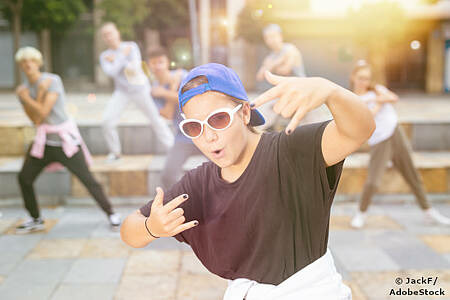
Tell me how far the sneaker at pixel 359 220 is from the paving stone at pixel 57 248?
3046 millimetres

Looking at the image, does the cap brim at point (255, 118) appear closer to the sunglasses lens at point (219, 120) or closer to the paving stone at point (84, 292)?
the sunglasses lens at point (219, 120)

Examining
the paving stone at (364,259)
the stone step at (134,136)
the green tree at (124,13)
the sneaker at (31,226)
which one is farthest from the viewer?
the green tree at (124,13)

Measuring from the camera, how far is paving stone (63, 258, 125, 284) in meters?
4.19

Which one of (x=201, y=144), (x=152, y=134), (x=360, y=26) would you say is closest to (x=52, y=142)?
(x=152, y=134)

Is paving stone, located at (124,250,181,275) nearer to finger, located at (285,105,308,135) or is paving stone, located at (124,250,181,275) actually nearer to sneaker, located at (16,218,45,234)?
sneaker, located at (16,218,45,234)

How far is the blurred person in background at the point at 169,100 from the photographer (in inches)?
193

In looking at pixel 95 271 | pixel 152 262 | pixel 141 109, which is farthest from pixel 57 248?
pixel 141 109

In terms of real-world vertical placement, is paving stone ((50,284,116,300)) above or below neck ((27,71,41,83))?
below

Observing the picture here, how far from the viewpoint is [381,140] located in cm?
521

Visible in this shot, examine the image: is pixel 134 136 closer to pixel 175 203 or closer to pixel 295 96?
pixel 175 203

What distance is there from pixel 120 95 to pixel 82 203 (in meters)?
1.66

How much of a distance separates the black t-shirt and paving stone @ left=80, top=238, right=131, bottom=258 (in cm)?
333

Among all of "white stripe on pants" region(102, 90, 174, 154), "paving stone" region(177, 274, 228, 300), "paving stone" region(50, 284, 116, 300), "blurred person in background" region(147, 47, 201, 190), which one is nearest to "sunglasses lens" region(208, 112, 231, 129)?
"paving stone" region(177, 274, 228, 300)

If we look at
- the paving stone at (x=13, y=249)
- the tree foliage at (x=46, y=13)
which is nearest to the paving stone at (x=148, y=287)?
the paving stone at (x=13, y=249)
